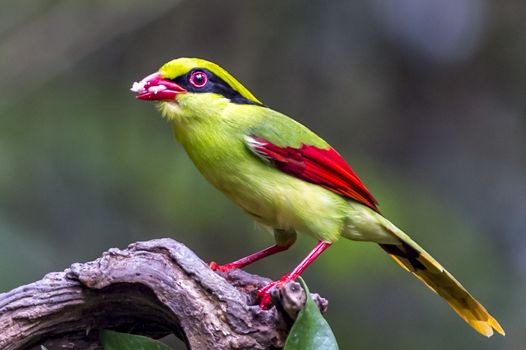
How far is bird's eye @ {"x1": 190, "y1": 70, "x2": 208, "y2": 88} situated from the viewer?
13.3 ft

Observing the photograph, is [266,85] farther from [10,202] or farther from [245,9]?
[10,202]

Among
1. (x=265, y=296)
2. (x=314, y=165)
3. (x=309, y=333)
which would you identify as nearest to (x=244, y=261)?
(x=314, y=165)

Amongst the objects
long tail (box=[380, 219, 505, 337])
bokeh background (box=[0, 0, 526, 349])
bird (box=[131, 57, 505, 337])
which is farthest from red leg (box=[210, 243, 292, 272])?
bokeh background (box=[0, 0, 526, 349])

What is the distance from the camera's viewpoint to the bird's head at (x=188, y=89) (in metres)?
3.99

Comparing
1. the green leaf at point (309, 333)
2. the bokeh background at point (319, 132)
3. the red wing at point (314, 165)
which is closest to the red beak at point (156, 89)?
the red wing at point (314, 165)

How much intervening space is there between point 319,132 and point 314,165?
3145mm

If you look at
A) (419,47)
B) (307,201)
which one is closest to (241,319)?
(307,201)

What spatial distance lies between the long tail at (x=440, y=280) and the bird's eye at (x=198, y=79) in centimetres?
93

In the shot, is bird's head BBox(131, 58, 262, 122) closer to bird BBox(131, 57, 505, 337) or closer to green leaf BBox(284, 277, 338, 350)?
bird BBox(131, 57, 505, 337)

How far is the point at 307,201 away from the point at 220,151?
1.25ft

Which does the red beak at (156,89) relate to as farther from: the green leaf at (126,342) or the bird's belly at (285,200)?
the green leaf at (126,342)

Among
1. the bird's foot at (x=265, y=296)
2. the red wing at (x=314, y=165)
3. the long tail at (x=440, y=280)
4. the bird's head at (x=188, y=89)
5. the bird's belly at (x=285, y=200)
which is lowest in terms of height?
the long tail at (x=440, y=280)

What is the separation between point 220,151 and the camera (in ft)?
13.1

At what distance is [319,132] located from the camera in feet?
23.8
